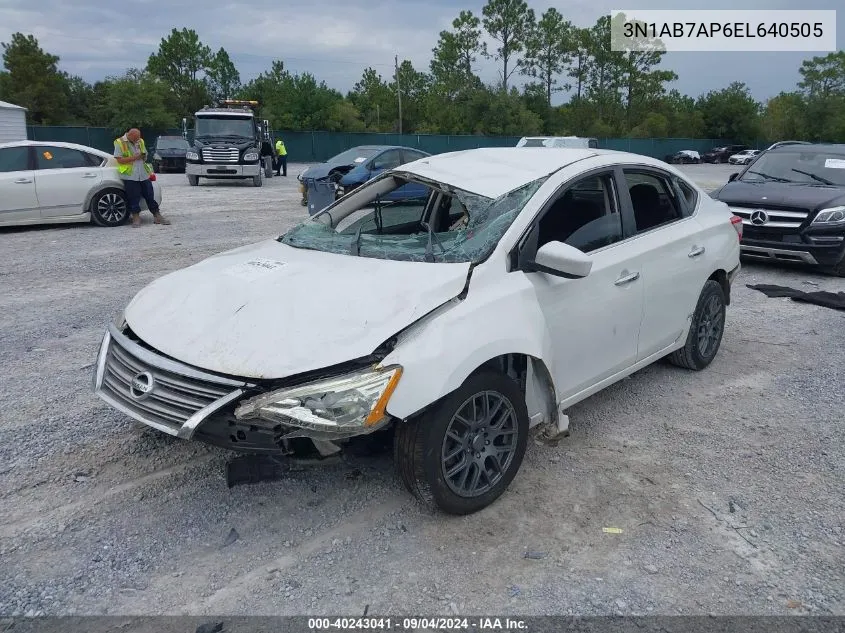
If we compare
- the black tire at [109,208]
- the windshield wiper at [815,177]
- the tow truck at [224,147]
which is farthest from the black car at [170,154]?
the windshield wiper at [815,177]

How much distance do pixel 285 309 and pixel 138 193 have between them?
35.0 feet

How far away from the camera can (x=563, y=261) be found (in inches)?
133

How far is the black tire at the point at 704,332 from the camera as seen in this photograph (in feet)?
16.4

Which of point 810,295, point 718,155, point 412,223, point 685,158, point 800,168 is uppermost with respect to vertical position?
point 718,155

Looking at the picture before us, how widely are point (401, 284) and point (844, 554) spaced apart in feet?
7.57

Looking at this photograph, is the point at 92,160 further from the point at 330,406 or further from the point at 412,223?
the point at 330,406

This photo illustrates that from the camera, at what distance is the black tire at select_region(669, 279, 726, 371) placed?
4.99m

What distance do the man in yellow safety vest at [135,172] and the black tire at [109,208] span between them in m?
→ 0.14

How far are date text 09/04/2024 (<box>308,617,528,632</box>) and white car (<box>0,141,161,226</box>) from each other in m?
11.5

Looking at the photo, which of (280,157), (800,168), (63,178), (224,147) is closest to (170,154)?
(280,157)

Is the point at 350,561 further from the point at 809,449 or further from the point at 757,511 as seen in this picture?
the point at 809,449

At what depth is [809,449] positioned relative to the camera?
13.3 ft

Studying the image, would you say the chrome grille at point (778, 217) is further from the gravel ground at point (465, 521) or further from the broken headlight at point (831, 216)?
the gravel ground at point (465, 521)

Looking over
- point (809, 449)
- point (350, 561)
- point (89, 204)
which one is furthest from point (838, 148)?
point (89, 204)
